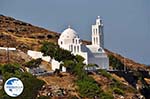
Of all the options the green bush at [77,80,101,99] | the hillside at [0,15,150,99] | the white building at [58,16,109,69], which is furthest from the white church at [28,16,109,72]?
the green bush at [77,80,101,99]

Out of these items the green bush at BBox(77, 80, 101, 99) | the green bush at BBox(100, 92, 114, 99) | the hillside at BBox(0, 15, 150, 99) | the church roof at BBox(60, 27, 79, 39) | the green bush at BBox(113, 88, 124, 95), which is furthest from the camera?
the church roof at BBox(60, 27, 79, 39)

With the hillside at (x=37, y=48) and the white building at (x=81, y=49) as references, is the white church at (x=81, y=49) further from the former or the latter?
the hillside at (x=37, y=48)

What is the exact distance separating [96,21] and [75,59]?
69.9 ft

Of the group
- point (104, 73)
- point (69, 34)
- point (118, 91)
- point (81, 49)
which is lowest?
point (118, 91)

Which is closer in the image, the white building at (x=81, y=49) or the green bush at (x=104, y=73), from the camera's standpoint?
the green bush at (x=104, y=73)

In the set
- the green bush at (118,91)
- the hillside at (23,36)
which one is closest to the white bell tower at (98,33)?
the hillside at (23,36)

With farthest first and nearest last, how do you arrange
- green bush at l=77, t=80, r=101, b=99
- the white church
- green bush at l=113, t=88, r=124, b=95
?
1. the white church
2. green bush at l=113, t=88, r=124, b=95
3. green bush at l=77, t=80, r=101, b=99

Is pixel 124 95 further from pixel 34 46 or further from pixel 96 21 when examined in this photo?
pixel 34 46

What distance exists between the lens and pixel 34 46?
435ft

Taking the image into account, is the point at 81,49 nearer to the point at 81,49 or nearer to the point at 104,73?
the point at 81,49

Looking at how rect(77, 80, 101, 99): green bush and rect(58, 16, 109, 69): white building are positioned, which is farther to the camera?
rect(58, 16, 109, 69): white building

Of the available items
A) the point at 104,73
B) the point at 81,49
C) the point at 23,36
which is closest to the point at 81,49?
the point at 81,49

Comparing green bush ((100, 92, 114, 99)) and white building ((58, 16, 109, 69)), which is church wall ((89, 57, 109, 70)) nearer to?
white building ((58, 16, 109, 69))

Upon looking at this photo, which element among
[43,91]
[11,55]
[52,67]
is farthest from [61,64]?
[43,91]
